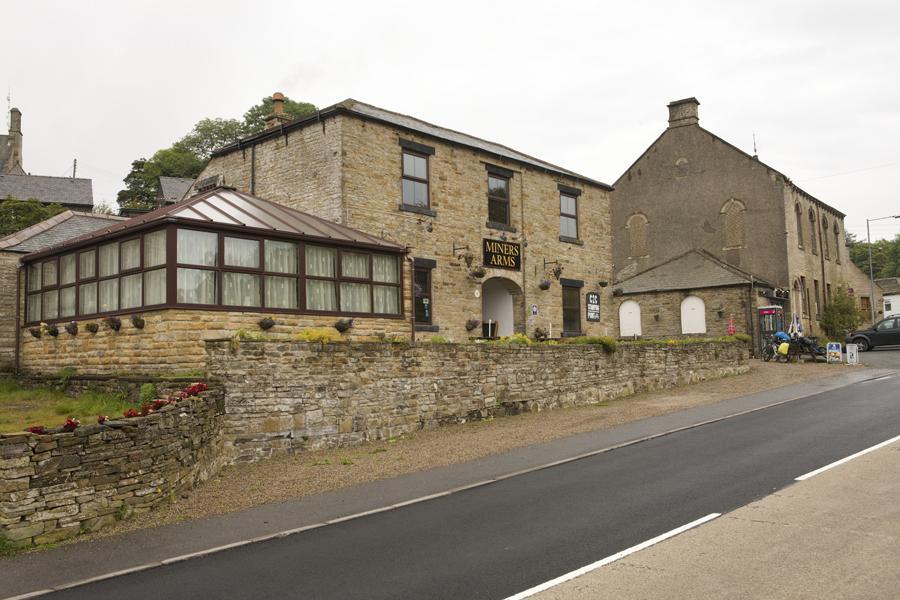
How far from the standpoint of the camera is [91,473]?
8.55 meters

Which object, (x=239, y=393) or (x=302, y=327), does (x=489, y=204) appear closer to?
(x=302, y=327)

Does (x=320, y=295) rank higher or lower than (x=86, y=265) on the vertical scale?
lower

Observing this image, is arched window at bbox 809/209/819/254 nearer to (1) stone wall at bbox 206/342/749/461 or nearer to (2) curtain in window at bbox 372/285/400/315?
(1) stone wall at bbox 206/342/749/461

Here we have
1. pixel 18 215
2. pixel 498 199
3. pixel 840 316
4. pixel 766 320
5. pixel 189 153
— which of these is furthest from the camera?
pixel 189 153

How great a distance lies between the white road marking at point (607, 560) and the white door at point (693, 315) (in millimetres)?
27902

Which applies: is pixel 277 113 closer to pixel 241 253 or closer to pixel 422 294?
pixel 422 294

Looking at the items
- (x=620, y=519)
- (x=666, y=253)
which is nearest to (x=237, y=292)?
(x=620, y=519)

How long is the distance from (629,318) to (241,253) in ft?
85.9

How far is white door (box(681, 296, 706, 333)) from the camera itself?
3400 centimetres

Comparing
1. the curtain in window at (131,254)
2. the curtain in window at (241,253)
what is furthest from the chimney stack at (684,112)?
the curtain in window at (131,254)

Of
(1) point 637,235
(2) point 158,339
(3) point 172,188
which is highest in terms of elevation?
(3) point 172,188

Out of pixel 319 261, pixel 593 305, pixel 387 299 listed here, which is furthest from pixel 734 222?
pixel 319 261

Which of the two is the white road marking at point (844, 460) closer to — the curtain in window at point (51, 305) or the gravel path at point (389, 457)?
the gravel path at point (389, 457)

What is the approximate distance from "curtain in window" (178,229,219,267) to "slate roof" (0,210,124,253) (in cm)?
723
